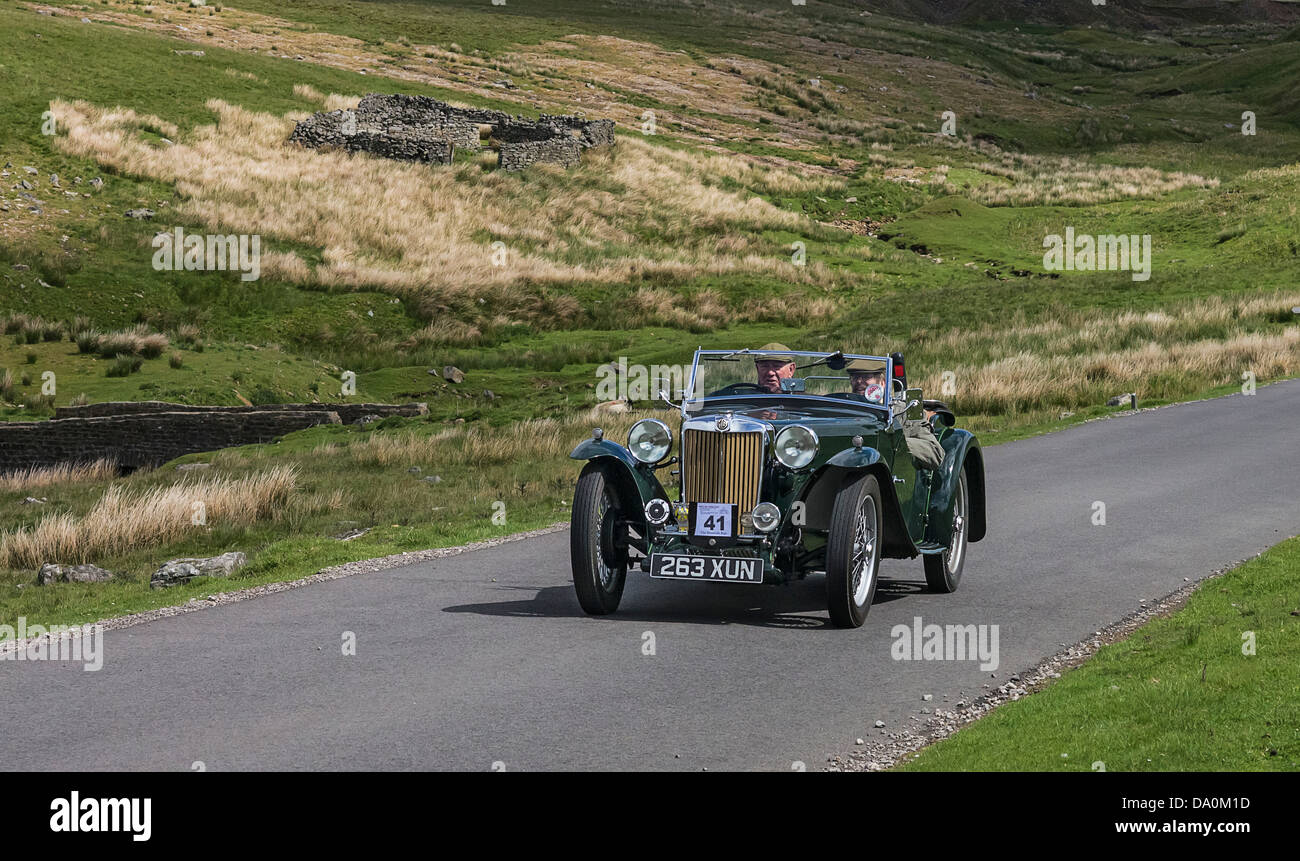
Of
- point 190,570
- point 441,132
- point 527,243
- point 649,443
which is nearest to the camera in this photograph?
point 649,443

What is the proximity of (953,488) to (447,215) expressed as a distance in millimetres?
41124

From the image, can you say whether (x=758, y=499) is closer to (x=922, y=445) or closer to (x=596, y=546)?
(x=596, y=546)

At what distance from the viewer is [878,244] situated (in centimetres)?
5784

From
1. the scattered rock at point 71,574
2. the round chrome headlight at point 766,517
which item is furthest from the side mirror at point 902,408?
the scattered rock at point 71,574

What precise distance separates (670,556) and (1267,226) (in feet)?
164

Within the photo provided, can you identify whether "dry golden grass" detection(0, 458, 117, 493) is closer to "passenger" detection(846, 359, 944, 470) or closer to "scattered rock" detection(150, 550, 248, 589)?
"scattered rock" detection(150, 550, 248, 589)

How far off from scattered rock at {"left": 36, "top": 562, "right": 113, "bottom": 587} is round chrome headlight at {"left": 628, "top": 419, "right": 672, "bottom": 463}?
7239 millimetres

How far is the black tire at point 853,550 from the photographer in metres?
10.0

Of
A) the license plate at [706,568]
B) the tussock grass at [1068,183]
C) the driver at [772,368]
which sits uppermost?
the tussock grass at [1068,183]

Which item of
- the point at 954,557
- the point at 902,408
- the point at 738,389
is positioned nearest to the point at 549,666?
the point at 738,389

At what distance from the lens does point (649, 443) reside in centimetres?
1090

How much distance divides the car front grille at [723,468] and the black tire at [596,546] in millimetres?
606

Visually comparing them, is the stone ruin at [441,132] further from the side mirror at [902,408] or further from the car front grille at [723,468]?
the car front grille at [723,468]

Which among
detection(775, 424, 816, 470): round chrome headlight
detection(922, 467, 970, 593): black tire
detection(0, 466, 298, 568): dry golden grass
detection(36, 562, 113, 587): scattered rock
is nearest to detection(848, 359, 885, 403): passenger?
detection(922, 467, 970, 593): black tire
